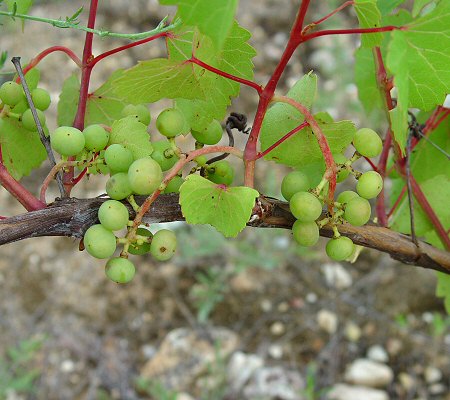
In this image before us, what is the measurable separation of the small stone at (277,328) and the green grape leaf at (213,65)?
6.28ft

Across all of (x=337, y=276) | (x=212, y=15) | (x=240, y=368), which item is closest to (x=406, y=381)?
(x=337, y=276)

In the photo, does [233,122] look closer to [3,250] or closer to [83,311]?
[83,311]

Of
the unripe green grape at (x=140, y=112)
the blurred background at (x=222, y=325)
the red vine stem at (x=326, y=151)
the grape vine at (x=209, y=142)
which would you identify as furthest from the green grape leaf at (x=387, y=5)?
the blurred background at (x=222, y=325)

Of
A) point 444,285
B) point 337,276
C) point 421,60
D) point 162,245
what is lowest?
point 337,276

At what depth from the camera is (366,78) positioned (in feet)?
3.87

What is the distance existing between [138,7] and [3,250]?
5.83 feet

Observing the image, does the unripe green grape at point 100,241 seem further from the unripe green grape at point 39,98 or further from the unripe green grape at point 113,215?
the unripe green grape at point 39,98

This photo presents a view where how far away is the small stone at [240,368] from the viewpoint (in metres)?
2.45

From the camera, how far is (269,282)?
2.76 meters

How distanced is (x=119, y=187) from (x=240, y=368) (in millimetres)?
1911

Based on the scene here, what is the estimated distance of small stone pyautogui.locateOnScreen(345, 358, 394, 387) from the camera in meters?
2.41

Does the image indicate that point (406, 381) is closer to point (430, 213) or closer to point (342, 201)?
point (430, 213)

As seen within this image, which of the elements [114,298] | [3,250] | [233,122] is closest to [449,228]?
[233,122]

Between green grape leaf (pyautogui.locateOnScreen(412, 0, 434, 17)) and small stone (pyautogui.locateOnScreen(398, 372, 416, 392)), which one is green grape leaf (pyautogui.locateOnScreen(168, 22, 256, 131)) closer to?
green grape leaf (pyautogui.locateOnScreen(412, 0, 434, 17))
